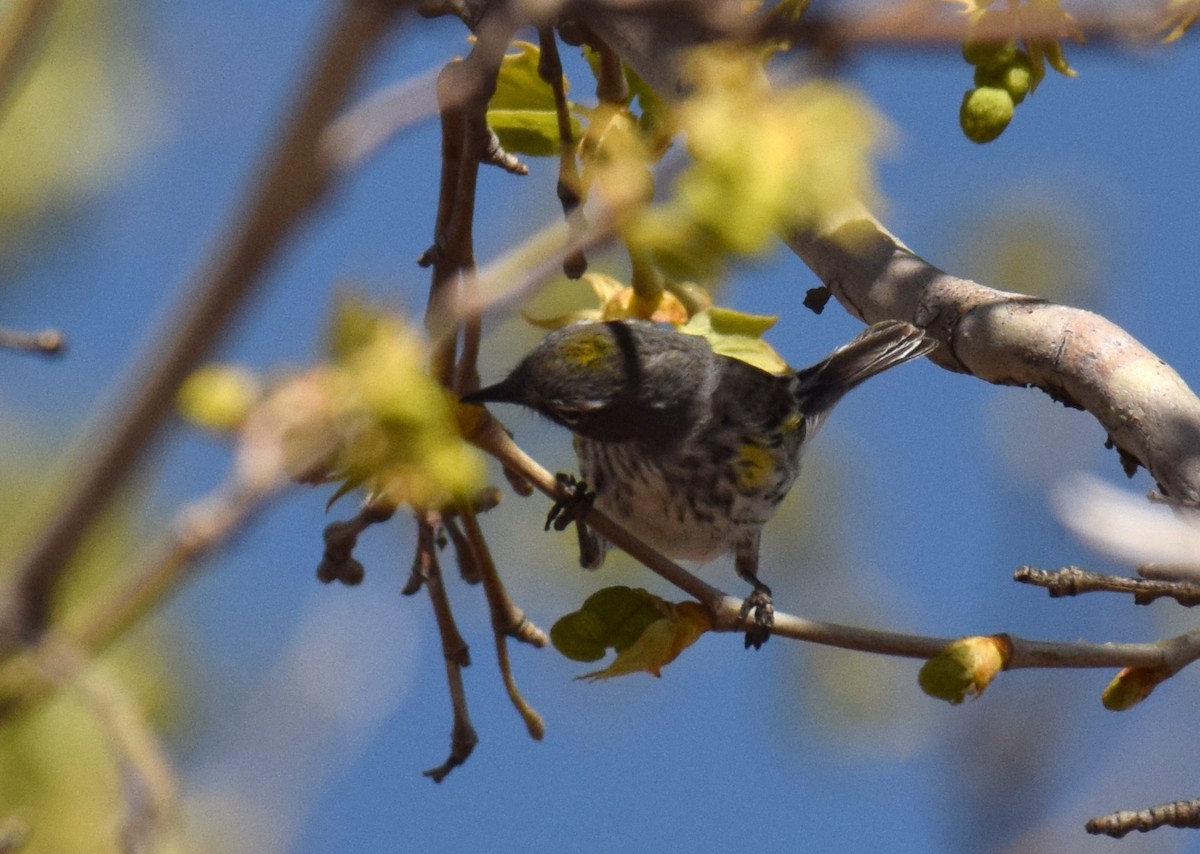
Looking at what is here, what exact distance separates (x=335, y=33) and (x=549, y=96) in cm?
238

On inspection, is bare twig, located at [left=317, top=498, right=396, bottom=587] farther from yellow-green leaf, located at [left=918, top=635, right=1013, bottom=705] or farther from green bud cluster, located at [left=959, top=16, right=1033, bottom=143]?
green bud cluster, located at [left=959, top=16, right=1033, bottom=143]

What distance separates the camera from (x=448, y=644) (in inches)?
117

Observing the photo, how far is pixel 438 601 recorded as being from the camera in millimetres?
2916

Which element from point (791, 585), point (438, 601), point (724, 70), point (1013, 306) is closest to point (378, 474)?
point (724, 70)

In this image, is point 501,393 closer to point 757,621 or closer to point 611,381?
point 611,381

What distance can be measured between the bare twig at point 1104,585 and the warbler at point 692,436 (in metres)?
1.64

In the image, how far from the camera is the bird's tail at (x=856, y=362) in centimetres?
376

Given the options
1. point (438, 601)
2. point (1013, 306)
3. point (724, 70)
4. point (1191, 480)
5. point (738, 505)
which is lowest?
point (738, 505)

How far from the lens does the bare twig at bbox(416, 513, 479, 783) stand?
9.34ft

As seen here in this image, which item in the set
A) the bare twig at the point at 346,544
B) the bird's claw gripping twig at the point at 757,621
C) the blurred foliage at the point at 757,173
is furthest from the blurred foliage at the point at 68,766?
the blurred foliage at the point at 757,173

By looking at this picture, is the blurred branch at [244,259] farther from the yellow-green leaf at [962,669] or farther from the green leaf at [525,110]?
the green leaf at [525,110]

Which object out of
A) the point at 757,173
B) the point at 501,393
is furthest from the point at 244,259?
the point at 501,393

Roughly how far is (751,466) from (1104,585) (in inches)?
92.4

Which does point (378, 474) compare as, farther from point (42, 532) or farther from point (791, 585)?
point (791, 585)
